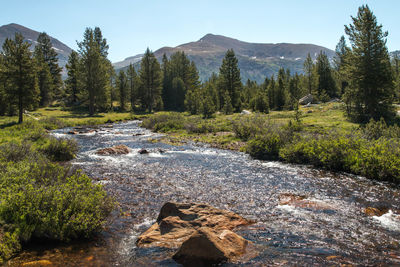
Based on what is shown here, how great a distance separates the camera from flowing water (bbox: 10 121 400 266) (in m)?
6.41

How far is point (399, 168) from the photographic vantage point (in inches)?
490

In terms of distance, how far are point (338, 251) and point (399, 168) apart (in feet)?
28.5

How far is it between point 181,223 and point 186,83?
88817 millimetres

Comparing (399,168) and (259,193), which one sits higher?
(399,168)

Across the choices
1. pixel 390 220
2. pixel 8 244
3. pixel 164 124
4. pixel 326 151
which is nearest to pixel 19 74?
pixel 164 124

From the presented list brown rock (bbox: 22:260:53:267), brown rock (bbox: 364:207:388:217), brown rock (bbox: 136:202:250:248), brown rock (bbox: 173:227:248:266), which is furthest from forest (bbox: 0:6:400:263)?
brown rock (bbox: 364:207:388:217)

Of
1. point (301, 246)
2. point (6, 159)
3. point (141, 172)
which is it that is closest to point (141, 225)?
point (301, 246)

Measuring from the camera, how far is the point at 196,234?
629 centimetres

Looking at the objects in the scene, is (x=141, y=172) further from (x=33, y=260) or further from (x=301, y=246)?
(x=301, y=246)

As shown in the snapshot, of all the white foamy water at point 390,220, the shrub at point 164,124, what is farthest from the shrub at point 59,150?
the shrub at point 164,124

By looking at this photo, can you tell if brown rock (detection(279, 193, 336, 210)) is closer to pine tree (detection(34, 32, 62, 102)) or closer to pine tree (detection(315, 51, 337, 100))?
pine tree (detection(315, 51, 337, 100))

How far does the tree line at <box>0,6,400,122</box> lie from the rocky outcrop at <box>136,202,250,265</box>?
83.0ft

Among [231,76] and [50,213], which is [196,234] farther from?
[231,76]

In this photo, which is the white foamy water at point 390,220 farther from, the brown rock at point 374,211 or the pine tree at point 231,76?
the pine tree at point 231,76
